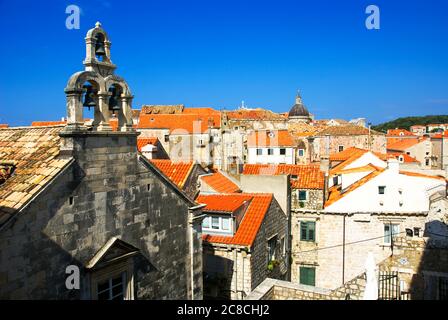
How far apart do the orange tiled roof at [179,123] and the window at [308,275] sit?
1648 inches

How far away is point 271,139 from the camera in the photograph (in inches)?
2186

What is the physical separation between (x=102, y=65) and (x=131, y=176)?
3102 millimetres

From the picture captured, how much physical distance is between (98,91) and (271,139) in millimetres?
47058

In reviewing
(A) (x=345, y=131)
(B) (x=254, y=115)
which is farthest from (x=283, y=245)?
(B) (x=254, y=115)

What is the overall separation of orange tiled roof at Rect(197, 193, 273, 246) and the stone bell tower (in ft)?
33.2

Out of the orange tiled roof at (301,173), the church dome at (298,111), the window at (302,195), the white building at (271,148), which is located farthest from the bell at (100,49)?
the church dome at (298,111)

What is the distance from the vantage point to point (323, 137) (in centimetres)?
6538

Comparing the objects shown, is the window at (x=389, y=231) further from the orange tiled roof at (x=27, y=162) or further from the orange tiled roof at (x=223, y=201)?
the orange tiled roof at (x=27, y=162)

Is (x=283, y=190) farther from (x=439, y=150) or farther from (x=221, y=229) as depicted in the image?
(x=439, y=150)

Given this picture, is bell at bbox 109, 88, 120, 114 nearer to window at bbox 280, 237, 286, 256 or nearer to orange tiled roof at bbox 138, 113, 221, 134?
window at bbox 280, 237, 286, 256

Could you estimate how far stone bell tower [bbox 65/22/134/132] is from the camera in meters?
8.88

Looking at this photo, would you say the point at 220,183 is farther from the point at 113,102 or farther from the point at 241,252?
the point at 113,102

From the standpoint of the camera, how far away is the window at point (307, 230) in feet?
84.8
